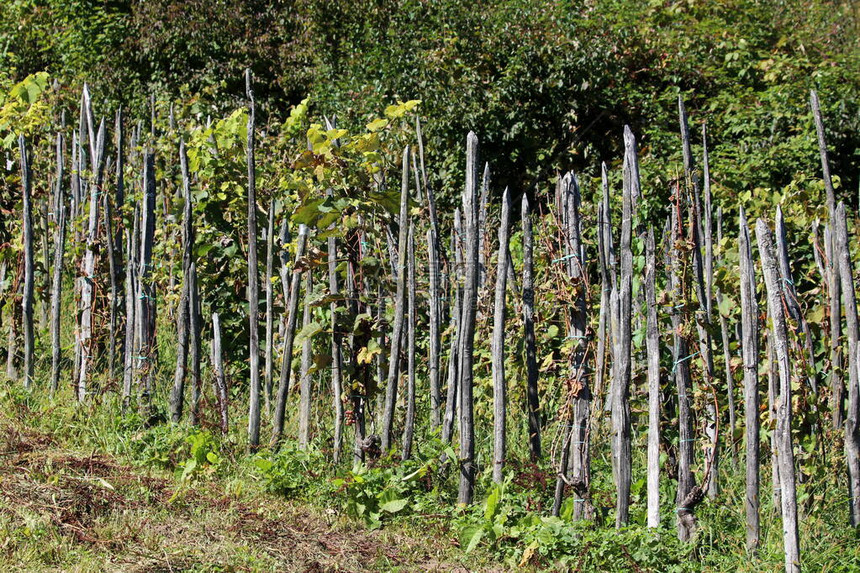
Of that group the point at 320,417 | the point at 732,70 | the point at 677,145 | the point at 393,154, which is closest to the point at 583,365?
the point at 320,417

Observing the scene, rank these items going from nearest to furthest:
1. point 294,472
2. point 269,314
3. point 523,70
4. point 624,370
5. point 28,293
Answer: point 624,370 < point 294,472 < point 269,314 < point 28,293 < point 523,70

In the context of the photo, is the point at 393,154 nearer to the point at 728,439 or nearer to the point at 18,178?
the point at 18,178

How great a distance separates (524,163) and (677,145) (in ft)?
5.87

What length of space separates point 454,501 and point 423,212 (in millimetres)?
1808

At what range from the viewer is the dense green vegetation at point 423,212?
4.30 metres

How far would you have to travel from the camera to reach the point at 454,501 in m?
4.54

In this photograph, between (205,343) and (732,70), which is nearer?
(205,343)

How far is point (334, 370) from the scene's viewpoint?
Answer: 4.82 metres

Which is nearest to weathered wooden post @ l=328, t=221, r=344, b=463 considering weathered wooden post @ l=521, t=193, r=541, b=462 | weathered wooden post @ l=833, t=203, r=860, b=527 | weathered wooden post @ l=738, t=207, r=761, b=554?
weathered wooden post @ l=521, t=193, r=541, b=462

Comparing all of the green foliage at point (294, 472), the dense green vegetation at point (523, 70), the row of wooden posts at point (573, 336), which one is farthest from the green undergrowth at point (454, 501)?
the dense green vegetation at point (523, 70)

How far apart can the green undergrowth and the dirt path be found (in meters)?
0.07

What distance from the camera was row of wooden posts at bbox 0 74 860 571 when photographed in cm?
400

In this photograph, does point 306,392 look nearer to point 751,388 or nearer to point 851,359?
point 751,388

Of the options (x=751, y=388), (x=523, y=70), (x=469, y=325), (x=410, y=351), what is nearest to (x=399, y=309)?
(x=410, y=351)
